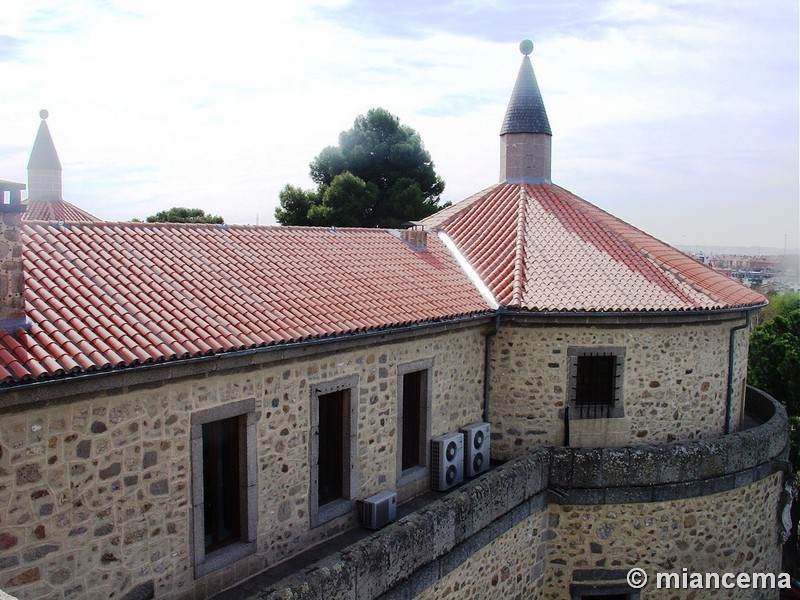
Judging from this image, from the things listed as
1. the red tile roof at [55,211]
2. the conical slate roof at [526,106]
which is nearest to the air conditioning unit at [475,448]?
the conical slate roof at [526,106]

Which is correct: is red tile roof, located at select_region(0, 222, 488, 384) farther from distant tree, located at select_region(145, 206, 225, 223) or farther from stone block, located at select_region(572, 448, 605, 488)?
distant tree, located at select_region(145, 206, 225, 223)

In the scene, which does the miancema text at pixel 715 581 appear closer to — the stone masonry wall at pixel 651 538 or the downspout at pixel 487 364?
the stone masonry wall at pixel 651 538

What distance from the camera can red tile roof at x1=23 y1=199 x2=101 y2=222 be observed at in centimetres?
2478

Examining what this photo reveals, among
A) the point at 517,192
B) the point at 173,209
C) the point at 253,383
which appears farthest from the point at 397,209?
the point at 253,383

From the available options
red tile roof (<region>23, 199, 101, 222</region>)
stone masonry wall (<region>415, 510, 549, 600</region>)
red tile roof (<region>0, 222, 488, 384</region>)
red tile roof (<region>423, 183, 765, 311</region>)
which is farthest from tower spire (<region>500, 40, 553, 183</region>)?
red tile roof (<region>23, 199, 101, 222</region>)

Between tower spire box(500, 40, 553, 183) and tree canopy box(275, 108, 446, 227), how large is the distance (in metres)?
13.9

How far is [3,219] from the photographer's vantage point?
24.1ft

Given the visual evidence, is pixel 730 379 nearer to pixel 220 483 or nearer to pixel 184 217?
pixel 220 483

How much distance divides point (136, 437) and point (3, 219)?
8.81 ft

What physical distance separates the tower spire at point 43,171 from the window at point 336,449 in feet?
71.4

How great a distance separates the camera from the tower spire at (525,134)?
1928cm

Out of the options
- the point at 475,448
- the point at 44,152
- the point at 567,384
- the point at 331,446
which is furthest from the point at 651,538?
the point at 44,152

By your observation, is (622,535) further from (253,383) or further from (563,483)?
(253,383)

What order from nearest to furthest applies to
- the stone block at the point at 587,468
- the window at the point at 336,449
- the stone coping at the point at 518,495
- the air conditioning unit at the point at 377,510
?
the stone coping at the point at 518,495 → the window at the point at 336,449 → the air conditioning unit at the point at 377,510 → the stone block at the point at 587,468
